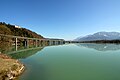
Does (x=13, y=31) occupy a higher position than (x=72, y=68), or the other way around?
(x=13, y=31)

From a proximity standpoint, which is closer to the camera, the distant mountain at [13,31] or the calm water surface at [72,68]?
the calm water surface at [72,68]

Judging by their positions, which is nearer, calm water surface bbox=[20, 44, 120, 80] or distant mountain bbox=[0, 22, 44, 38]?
calm water surface bbox=[20, 44, 120, 80]

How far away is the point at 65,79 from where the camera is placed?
14070mm

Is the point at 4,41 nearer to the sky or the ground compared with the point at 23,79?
nearer to the sky

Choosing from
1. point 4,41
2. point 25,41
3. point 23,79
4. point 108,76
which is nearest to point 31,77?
point 23,79

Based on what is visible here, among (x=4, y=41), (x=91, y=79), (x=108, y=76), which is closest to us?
(x=91, y=79)

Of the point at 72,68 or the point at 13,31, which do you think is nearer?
the point at 72,68

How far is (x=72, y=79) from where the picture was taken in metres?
14.1

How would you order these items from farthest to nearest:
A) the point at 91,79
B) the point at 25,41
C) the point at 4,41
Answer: the point at 25,41 < the point at 4,41 < the point at 91,79

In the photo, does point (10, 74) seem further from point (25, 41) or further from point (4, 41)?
point (25, 41)

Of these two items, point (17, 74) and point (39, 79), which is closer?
point (39, 79)

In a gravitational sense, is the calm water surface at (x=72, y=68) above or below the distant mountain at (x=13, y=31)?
below

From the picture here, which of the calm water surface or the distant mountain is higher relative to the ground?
the distant mountain

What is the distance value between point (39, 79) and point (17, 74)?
7.59 ft
